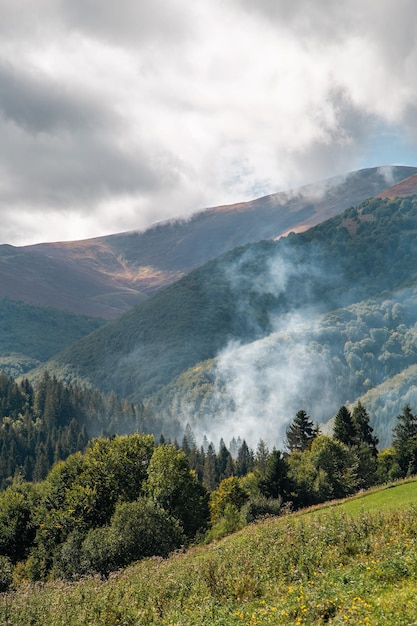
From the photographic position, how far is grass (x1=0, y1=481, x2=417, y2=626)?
18656 mm

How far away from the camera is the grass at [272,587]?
1866 centimetres

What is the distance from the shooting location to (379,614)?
17.3 metres

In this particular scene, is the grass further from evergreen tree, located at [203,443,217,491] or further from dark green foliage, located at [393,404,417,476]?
evergreen tree, located at [203,443,217,491]

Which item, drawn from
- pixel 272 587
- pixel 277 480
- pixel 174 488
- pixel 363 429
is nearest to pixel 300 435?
pixel 363 429

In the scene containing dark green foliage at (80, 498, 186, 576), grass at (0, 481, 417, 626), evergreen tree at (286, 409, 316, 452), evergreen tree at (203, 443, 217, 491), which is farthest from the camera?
evergreen tree at (203, 443, 217, 491)

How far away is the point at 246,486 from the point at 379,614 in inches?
3418

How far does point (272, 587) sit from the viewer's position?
2242 cm

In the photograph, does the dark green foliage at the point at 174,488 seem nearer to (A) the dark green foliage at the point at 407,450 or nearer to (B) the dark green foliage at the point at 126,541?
(B) the dark green foliage at the point at 126,541

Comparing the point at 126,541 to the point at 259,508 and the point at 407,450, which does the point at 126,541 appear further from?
the point at 407,450

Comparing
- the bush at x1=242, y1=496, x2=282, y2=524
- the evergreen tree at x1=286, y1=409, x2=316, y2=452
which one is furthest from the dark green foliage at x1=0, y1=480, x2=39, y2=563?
the evergreen tree at x1=286, y1=409, x2=316, y2=452

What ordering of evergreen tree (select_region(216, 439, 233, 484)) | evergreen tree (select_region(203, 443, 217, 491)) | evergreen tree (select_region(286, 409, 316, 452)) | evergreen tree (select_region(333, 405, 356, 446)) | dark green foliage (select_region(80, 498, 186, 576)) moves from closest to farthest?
1. dark green foliage (select_region(80, 498, 186, 576))
2. evergreen tree (select_region(333, 405, 356, 446))
3. evergreen tree (select_region(286, 409, 316, 452))
4. evergreen tree (select_region(203, 443, 217, 491))
5. evergreen tree (select_region(216, 439, 233, 484))

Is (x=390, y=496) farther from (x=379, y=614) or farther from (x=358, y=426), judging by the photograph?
(x=358, y=426)

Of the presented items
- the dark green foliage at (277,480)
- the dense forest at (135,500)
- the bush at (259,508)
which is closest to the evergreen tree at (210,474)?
the dense forest at (135,500)

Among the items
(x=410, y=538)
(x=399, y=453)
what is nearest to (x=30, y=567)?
(x=410, y=538)
